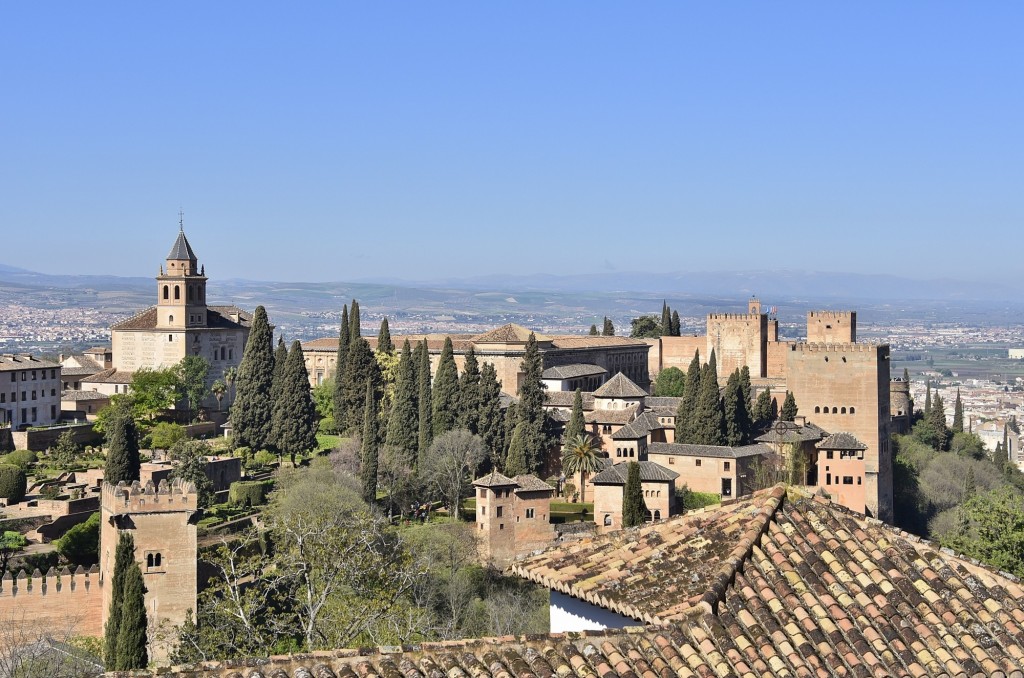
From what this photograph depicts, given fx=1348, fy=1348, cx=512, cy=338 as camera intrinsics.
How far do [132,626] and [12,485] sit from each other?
12389 mm

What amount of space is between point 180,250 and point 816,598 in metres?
49.7

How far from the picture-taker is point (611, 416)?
4634cm

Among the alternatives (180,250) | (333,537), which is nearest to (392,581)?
(333,537)

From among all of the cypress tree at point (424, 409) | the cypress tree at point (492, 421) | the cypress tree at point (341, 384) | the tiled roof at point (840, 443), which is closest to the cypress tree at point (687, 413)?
the tiled roof at point (840, 443)

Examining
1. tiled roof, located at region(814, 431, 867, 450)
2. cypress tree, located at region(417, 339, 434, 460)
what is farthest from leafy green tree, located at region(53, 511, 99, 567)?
tiled roof, located at region(814, 431, 867, 450)

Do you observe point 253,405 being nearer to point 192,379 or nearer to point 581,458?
point 192,379

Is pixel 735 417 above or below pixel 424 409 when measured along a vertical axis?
below

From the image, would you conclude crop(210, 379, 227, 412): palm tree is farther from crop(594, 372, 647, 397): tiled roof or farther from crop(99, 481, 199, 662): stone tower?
crop(99, 481, 199, 662): stone tower

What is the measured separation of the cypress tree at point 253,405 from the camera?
42.3m

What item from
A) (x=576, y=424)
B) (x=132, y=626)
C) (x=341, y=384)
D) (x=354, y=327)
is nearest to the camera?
(x=132, y=626)

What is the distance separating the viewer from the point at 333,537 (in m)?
26.4

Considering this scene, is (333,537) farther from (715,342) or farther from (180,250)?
(715,342)

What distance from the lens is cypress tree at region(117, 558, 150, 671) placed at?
75.1ft

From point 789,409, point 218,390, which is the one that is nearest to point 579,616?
point 789,409
